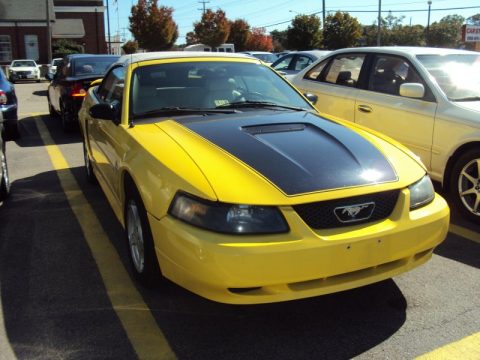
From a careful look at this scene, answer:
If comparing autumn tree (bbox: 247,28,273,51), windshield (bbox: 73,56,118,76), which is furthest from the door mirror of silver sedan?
autumn tree (bbox: 247,28,273,51)

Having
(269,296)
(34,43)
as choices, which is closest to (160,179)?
(269,296)

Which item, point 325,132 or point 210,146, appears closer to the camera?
point 210,146

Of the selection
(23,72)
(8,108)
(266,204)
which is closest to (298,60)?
(8,108)

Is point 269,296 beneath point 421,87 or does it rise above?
beneath

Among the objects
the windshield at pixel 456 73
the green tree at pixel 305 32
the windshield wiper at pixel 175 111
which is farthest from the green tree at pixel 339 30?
the windshield wiper at pixel 175 111

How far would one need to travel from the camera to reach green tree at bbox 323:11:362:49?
4372 centimetres

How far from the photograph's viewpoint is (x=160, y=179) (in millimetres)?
2988

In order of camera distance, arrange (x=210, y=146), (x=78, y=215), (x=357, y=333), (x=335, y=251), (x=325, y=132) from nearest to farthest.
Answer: (x=335, y=251)
(x=357, y=333)
(x=210, y=146)
(x=325, y=132)
(x=78, y=215)

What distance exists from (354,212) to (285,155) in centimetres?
55

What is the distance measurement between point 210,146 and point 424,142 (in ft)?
9.37

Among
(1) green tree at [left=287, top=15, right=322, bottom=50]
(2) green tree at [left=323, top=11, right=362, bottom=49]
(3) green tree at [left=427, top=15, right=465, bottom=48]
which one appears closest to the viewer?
(1) green tree at [left=287, top=15, right=322, bottom=50]

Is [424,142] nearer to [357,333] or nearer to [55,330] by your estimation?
[357,333]

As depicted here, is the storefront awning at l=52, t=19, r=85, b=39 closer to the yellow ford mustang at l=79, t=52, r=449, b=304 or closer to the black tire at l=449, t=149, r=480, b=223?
the yellow ford mustang at l=79, t=52, r=449, b=304

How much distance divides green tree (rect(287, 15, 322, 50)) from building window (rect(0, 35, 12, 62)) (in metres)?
24.0
